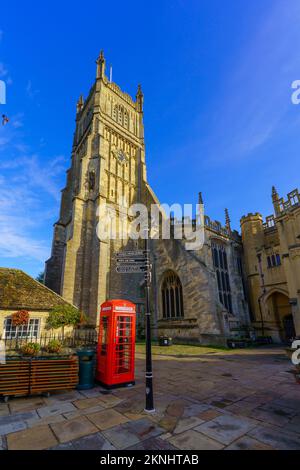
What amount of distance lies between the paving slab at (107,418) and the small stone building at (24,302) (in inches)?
Result: 399

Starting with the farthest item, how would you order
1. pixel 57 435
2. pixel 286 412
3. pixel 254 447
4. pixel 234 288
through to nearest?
pixel 234 288 → pixel 286 412 → pixel 57 435 → pixel 254 447

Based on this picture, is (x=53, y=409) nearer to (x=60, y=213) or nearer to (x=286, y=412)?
(x=286, y=412)

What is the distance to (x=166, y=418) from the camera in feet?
16.1

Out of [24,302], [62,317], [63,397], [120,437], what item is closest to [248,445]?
[120,437]

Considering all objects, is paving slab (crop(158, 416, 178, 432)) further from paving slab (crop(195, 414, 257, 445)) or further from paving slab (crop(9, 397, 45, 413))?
paving slab (crop(9, 397, 45, 413))

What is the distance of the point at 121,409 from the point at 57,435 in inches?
67.7

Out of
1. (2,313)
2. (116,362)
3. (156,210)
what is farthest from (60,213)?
(116,362)

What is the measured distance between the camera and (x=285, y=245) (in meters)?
20.8

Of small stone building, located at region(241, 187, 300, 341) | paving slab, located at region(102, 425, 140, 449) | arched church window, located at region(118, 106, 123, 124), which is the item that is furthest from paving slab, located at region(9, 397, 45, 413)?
arched church window, located at region(118, 106, 123, 124)

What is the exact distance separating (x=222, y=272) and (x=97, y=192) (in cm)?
1646

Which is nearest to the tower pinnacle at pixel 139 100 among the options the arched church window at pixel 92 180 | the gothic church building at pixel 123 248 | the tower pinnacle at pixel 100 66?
the gothic church building at pixel 123 248

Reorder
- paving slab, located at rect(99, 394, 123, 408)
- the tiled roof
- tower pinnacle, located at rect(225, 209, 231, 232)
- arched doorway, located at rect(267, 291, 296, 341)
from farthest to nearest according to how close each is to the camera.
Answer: tower pinnacle, located at rect(225, 209, 231, 232) → arched doorway, located at rect(267, 291, 296, 341) → the tiled roof → paving slab, located at rect(99, 394, 123, 408)

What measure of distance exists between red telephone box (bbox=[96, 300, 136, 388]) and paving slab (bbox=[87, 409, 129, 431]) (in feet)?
6.81

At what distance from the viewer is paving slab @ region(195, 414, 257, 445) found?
4094 mm
